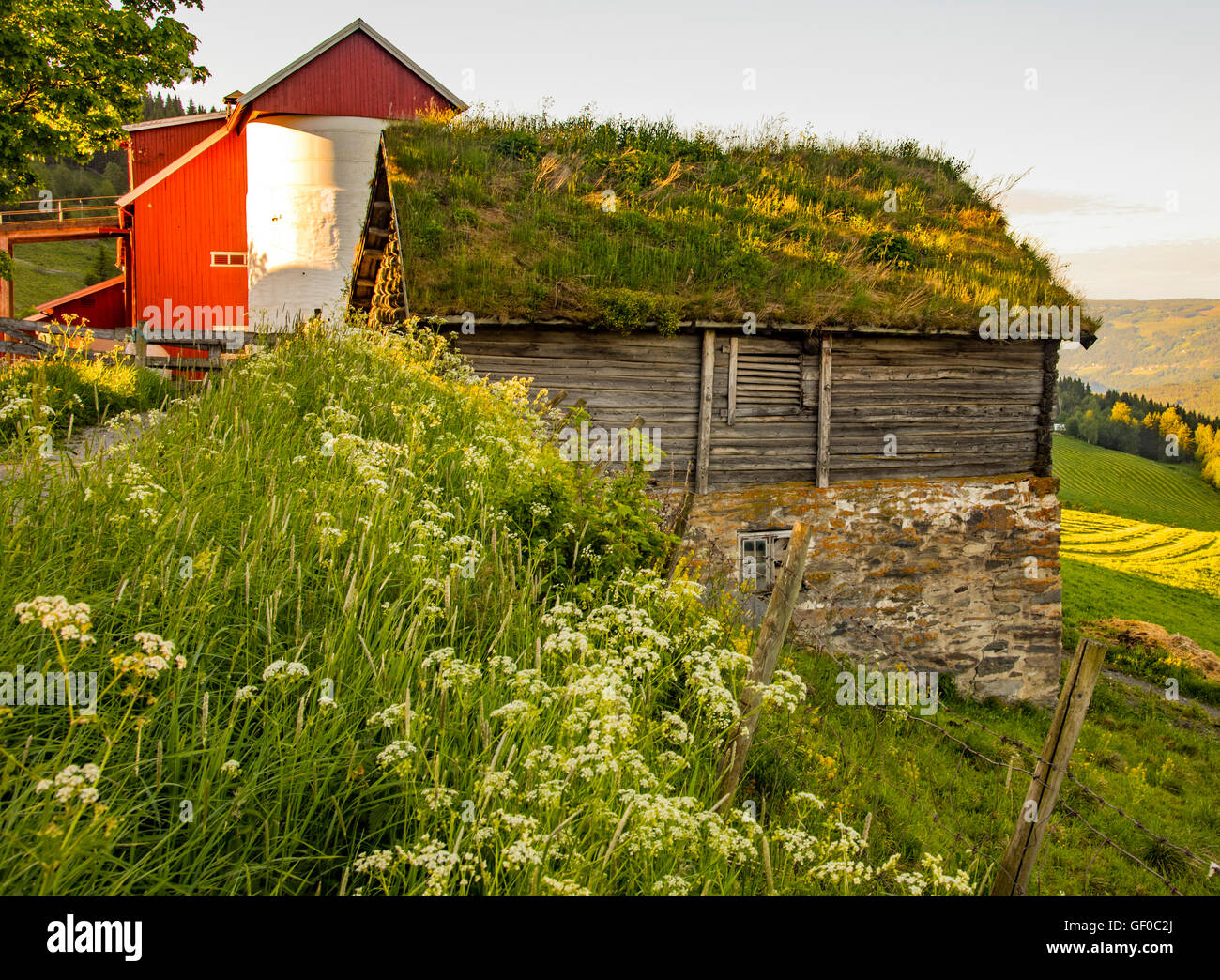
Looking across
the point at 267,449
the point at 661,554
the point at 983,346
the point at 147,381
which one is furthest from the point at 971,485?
the point at 147,381

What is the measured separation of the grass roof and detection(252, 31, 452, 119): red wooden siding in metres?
8.21

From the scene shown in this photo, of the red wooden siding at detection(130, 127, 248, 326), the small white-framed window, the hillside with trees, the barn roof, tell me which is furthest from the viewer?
the hillside with trees

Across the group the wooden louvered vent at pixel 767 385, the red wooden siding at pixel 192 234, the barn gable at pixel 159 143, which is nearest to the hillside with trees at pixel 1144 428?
the wooden louvered vent at pixel 767 385

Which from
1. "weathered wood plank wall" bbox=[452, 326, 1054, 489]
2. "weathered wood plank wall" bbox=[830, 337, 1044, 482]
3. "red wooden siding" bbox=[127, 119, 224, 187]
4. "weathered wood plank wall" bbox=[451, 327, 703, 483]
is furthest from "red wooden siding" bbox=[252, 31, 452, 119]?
"weathered wood plank wall" bbox=[830, 337, 1044, 482]

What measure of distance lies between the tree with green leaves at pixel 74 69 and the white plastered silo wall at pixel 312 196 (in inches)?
122

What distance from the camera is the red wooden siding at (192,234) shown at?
22422 mm

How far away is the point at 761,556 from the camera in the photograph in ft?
38.8

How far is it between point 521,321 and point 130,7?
1412 cm

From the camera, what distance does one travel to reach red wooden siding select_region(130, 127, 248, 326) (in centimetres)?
2242

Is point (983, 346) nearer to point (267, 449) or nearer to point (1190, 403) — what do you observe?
point (267, 449)

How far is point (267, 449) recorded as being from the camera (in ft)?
15.1

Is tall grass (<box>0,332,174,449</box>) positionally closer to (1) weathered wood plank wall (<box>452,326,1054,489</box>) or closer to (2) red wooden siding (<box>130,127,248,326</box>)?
(1) weathered wood plank wall (<box>452,326,1054,489</box>)

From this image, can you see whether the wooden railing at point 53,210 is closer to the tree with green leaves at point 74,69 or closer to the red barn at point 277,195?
the tree with green leaves at point 74,69
